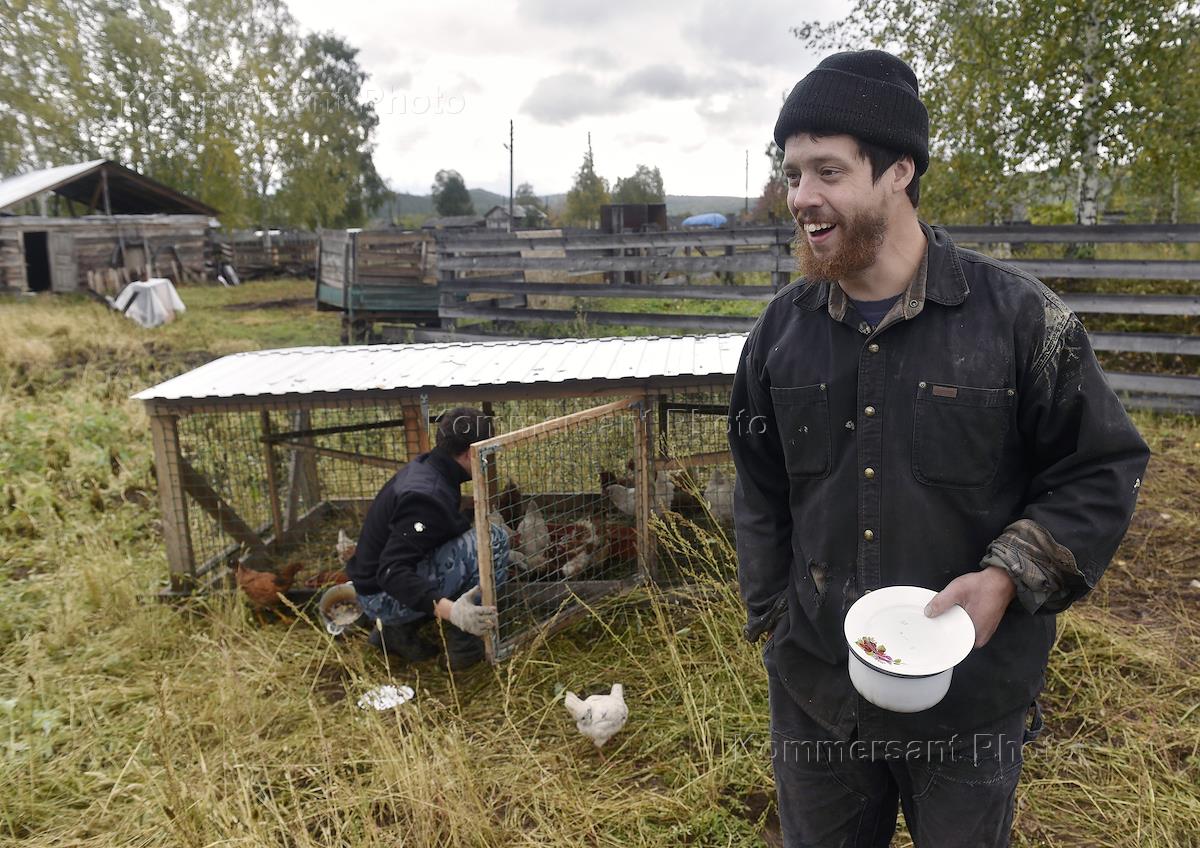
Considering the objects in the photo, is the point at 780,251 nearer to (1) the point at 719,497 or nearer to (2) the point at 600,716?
(1) the point at 719,497

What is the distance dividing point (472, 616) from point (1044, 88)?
9177mm

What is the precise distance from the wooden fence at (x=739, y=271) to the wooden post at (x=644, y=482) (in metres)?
5.10

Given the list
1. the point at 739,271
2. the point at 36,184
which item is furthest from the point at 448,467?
the point at 36,184

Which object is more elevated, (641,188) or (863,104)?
(641,188)

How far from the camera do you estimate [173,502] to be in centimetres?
484

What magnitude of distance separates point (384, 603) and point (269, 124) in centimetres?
3991

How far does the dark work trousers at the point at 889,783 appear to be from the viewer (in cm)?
179

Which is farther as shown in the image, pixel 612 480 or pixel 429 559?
pixel 612 480

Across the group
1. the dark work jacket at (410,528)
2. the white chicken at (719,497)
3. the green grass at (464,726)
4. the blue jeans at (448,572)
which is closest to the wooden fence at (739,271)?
the green grass at (464,726)

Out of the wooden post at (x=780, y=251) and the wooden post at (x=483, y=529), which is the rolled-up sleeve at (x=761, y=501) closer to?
the wooden post at (x=483, y=529)

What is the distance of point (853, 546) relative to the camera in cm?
192

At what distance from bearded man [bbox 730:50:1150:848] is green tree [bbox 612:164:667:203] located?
182ft

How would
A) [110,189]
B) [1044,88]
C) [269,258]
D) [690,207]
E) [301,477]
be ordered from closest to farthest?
[301,477] → [1044,88] → [110,189] → [269,258] → [690,207]

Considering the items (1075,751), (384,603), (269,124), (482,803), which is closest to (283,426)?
(384,603)
